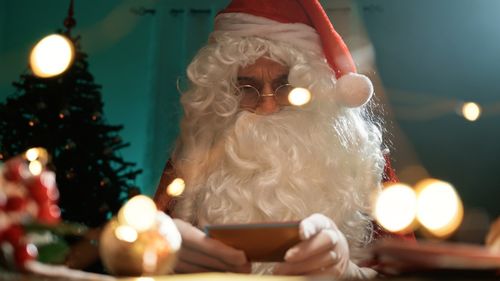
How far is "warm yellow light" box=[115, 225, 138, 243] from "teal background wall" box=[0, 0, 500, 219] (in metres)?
1.17

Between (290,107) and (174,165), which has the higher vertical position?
(290,107)

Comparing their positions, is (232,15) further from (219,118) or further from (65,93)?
(65,93)

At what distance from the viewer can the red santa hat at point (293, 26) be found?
1787 millimetres

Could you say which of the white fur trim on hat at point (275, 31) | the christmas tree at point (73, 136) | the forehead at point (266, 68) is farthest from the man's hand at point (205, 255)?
the christmas tree at point (73, 136)

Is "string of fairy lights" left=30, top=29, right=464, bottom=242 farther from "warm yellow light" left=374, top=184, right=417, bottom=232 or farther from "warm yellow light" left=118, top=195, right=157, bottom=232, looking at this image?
"warm yellow light" left=118, top=195, right=157, bottom=232

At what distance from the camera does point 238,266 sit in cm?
126

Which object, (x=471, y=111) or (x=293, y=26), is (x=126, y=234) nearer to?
(x=293, y=26)

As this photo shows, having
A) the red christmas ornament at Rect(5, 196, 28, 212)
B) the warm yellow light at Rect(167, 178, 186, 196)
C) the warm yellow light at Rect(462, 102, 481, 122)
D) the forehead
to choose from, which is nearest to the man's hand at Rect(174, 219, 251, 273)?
the warm yellow light at Rect(167, 178, 186, 196)

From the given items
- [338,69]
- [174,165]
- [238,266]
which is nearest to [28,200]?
[238,266]

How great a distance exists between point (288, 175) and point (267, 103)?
0.78 ft

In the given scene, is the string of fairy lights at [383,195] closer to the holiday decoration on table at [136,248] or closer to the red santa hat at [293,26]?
the red santa hat at [293,26]

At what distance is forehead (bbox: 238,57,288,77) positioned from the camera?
181 cm

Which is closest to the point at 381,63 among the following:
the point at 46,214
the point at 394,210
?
the point at 394,210

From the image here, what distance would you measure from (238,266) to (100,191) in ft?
3.60
